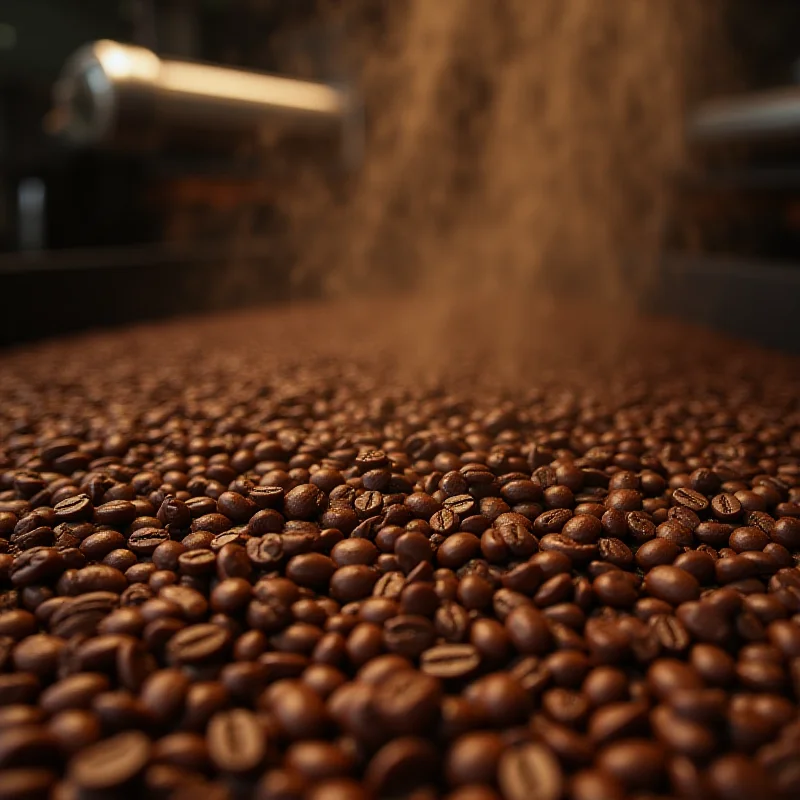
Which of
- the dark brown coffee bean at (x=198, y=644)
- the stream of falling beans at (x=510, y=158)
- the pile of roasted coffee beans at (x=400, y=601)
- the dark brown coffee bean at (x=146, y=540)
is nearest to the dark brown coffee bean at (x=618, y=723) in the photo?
the pile of roasted coffee beans at (x=400, y=601)

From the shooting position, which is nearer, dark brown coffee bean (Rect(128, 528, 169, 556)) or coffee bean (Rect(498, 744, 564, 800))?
coffee bean (Rect(498, 744, 564, 800))

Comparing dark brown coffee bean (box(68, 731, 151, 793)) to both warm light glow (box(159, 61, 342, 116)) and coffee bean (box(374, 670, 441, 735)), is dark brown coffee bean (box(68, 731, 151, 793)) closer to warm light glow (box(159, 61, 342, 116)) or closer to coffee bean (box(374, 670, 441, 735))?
coffee bean (box(374, 670, 441, 735))

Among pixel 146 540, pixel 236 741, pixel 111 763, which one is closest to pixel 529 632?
pixel 236 741

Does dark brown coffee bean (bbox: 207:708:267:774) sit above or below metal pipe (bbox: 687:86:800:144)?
below

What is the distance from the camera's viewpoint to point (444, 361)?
2443mm

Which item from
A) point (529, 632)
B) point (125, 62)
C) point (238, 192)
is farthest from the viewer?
point (238, 192)

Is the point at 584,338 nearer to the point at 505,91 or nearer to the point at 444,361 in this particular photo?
the point at 444,361

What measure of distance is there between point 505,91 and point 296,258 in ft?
4.89

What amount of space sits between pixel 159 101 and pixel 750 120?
2.63 meters

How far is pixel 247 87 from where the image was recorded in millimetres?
3115

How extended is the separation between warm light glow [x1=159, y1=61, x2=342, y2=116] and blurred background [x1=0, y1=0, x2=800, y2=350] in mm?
151

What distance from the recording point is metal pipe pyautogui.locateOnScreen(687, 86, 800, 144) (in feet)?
10.0

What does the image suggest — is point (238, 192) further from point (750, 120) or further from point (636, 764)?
point (636, 764)

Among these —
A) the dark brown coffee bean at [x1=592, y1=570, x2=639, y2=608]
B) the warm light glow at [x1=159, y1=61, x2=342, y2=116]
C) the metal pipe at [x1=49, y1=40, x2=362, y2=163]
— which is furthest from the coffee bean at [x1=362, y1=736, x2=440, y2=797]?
the warm light glow at [x1=159, y1=61, x2=342, y2=116]
